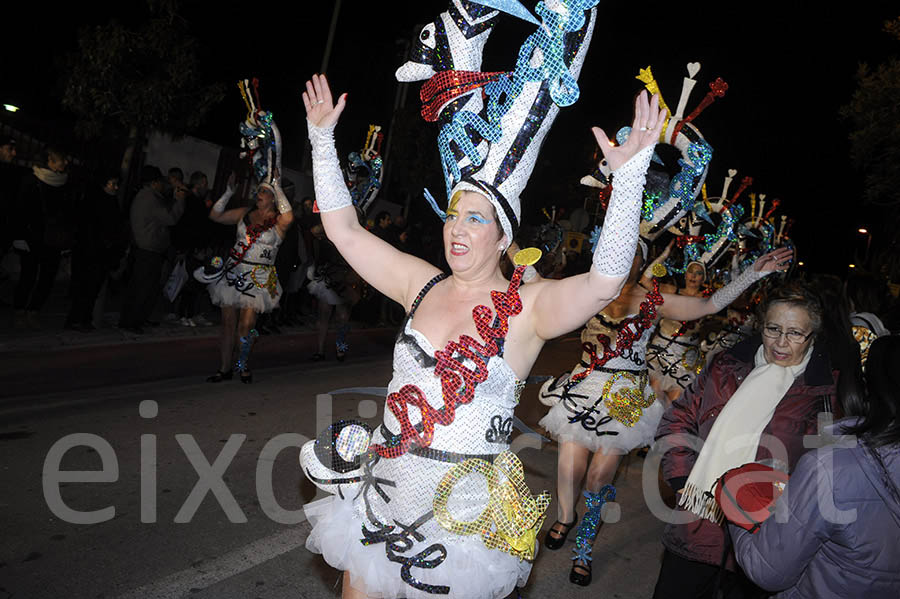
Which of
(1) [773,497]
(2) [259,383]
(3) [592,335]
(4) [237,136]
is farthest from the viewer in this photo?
(4) [237,136]

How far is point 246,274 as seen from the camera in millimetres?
7613

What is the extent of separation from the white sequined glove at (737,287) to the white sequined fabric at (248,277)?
485 cm

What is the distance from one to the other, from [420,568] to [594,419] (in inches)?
108

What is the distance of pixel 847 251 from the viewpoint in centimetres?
4962

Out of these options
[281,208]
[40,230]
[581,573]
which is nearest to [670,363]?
[581,573]

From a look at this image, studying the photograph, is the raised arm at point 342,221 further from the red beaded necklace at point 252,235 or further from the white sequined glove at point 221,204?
the white sequined glove at point 221,204

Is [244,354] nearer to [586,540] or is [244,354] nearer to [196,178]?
[196,178]

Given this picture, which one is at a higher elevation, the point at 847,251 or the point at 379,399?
the point at 847,251

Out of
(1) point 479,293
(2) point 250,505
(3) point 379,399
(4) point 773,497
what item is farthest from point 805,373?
(3) point 379,399

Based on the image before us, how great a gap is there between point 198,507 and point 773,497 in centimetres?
353

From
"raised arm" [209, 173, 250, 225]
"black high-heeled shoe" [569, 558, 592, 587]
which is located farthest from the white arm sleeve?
"black high-heeled shoe" [569, 558, 592, 587]

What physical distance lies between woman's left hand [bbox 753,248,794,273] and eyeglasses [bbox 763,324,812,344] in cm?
104

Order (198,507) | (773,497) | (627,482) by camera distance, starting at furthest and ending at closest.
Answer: (627,482) → (198,507) → (773,497)

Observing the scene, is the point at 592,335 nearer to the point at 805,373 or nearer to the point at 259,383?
the point at 805,373
